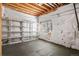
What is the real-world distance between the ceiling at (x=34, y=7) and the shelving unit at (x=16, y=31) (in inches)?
8.3

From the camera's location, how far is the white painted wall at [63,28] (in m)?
1.88

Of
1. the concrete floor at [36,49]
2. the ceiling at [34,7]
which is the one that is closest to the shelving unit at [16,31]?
the concrete floor at [36,49]

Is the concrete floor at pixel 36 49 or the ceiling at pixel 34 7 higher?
the ceiling at pixel 34 7

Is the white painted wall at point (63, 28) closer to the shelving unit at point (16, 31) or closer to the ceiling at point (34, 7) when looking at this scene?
the ceiling at point (34, 7)

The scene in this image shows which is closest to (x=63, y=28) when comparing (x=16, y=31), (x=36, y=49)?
(x=36, y=49)

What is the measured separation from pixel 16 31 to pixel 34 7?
22.2 inches

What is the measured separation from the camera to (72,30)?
1.91m

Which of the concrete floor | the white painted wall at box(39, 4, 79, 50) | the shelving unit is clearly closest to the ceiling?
the white painted wall at box(39, 4, 79, 50)

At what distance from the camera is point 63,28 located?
1.96 metres

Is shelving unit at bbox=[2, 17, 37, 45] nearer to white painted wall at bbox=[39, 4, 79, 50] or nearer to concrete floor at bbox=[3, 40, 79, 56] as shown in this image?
concrete floor at bbox=[3, 40, 79, 56]

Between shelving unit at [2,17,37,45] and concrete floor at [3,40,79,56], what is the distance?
0.31ft

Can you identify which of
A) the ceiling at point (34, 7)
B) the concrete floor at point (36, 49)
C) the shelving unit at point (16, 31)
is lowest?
the concrete floor at point (36, 49)

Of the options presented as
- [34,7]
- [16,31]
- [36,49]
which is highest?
[34,7]

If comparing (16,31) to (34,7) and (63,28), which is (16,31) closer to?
(34,7)
